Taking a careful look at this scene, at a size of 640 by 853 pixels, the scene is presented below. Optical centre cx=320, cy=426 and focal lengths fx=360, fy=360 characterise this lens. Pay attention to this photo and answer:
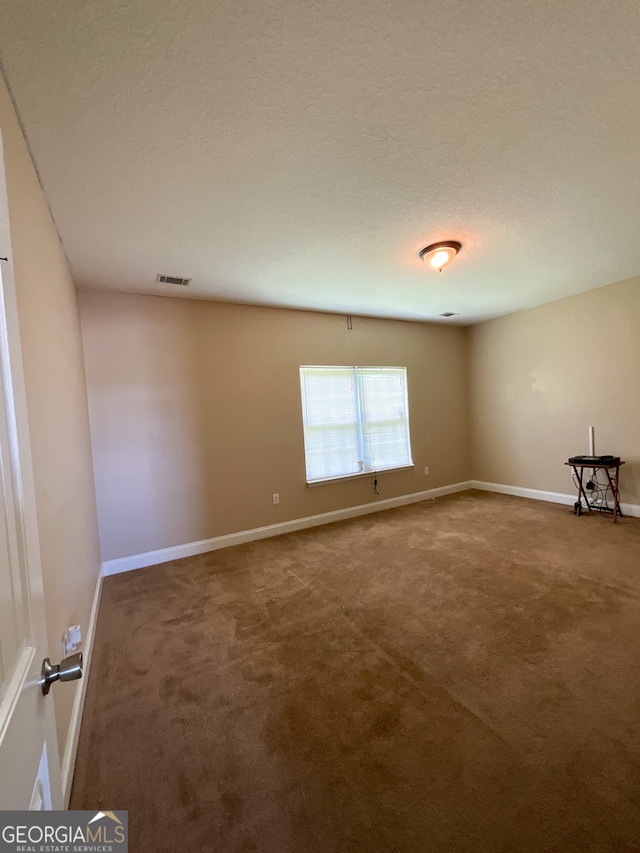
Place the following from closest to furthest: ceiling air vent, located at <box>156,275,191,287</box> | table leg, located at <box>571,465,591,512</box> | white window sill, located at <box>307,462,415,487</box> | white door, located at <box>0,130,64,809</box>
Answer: white door, located at <box>0,130,64,809</box> < ceiling air vent, located at <box>156,275,191,287</box> < table leg, located at <box>571,465,591,512</box> < white window sill, located at <box>307,462,415,487</box>

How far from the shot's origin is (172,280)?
3.24m

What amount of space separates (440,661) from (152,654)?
5.56 feet

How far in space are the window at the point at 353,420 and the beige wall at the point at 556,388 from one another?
1.41 m

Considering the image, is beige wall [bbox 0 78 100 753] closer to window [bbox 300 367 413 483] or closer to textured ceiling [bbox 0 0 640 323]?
textured ceiling [bbox 0 0 640 323]

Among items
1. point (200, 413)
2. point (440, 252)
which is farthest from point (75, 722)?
point (440, 252)

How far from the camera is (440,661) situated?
1.96 metres

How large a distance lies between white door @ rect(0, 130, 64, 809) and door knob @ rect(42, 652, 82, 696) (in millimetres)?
18

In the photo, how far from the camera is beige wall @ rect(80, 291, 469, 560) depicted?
11.2 feet

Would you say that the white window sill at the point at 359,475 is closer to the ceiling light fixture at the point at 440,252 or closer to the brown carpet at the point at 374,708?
the brown carpet at the point at 374,708

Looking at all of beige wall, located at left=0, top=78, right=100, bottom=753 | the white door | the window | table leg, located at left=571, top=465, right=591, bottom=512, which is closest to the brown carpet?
beige wall, located at left=0, top=78, right=100, bottom=753

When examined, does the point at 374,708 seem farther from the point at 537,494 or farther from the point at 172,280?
the point at 537,494

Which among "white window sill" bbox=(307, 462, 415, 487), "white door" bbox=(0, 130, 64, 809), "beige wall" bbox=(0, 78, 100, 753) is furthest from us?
"white window sill" bbox=(307, 462, 415, 487)

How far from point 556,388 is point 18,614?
552 cm

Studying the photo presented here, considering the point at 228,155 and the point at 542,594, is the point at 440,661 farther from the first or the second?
the point at 228,155
